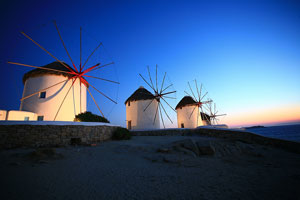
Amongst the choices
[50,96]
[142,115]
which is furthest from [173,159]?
[142,115]

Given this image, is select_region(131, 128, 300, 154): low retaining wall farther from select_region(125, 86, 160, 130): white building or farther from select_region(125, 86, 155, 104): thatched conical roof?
select_region(125, 86, 155, 104): thatched conical roof

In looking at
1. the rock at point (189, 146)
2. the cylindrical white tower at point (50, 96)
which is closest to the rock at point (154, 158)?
the rock at point (189, 146)

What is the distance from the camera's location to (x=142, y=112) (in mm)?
18594

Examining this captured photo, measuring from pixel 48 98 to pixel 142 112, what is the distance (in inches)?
435

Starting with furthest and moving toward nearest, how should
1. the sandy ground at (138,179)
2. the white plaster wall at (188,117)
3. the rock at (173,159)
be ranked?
the white plaster wall at (188,117) → the rock at (173,159) → the sandy ground at (138,179)

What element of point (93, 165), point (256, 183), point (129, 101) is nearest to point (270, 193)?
point (256, 183)

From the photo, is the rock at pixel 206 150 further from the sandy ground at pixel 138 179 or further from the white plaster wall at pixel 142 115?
the white plaster wall at pixel 142 115

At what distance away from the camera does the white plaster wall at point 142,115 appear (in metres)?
18.3

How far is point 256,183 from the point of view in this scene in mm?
3377

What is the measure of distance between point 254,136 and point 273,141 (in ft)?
3.88

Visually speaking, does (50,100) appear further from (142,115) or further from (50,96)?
(142,115)

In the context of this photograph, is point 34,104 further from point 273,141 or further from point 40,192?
point 273,141

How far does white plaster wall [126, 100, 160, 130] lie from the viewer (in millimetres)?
18344

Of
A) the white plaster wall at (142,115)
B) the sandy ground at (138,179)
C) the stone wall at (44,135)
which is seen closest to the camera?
the sandy ground at (138,179)
